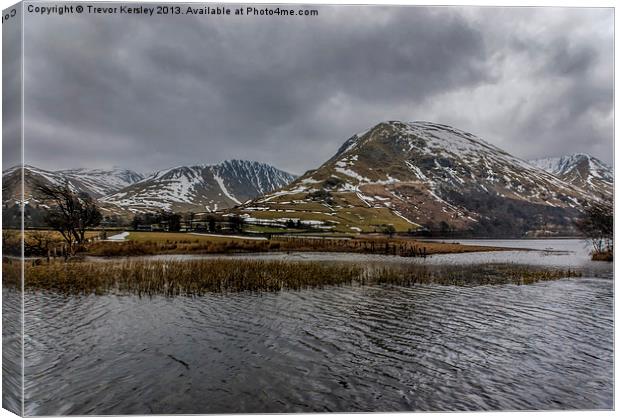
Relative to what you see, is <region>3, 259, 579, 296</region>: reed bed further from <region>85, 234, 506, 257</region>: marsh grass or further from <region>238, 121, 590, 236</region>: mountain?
<region>238, 121, 590, 236</region>: mountain

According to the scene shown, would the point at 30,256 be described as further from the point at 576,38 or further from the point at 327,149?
the point at 576,38

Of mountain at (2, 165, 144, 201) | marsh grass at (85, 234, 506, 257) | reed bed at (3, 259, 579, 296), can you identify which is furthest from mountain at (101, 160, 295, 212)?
reed bed at (3, 259, 579, 296)

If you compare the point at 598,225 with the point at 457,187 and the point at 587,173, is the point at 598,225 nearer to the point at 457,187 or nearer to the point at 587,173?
the point at 587,173

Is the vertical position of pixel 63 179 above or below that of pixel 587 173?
below

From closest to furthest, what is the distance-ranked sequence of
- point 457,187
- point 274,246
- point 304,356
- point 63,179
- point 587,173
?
1. point 304,356
2. point 63,179
3. point 587,173
4. point 457,187
5. point 274,246

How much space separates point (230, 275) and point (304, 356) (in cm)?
873

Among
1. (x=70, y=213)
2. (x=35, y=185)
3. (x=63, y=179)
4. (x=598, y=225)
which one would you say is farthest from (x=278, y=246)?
(x=598, y=225)

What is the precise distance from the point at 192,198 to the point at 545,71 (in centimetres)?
2259

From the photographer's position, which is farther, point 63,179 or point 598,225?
point 598,225

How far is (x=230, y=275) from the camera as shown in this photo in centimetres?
1872

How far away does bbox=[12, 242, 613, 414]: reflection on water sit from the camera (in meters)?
9.16

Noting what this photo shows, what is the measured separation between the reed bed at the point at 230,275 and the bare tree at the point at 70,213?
3.74ft

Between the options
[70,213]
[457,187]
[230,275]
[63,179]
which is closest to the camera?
[63,179]

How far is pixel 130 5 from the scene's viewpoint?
10.5 meters
